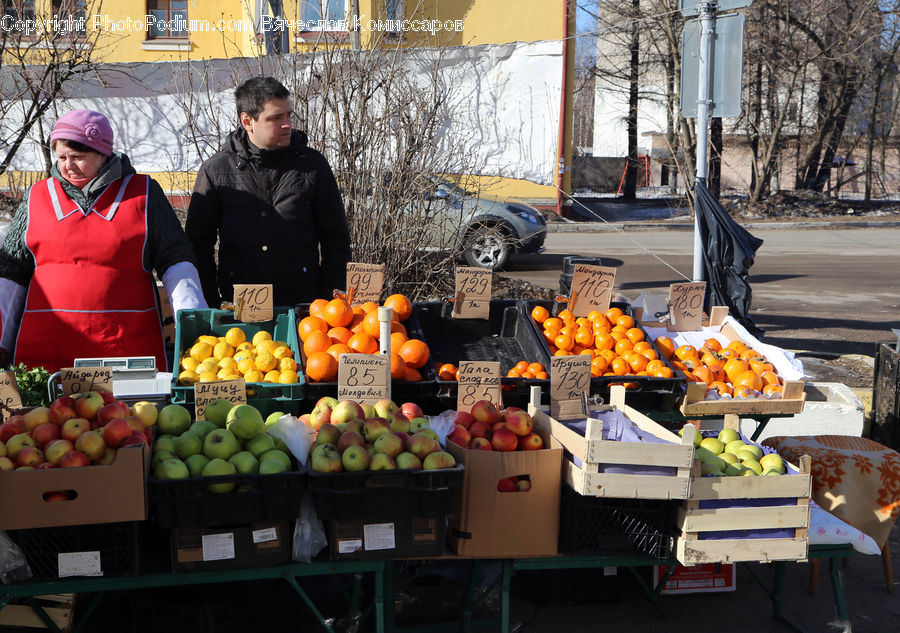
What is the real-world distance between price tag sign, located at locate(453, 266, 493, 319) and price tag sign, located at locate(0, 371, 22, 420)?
217cm

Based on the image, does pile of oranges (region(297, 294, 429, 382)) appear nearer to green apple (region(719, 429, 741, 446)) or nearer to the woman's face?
the woman's face

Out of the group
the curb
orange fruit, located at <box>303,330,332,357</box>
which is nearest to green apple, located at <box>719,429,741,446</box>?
orange fruit, located at <box>303,330,332,357</box>

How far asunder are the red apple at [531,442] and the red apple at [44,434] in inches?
65.0

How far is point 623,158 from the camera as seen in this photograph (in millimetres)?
33406

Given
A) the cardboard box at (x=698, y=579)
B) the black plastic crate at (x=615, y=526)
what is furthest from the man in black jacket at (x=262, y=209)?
the cardboard box at (x=698, y=579)

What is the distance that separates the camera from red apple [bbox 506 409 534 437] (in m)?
3.32

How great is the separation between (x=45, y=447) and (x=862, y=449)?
3.66 m

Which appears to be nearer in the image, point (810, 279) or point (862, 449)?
point (862, 449)

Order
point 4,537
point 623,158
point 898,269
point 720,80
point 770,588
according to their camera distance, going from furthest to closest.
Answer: point 623,158 → point 898,269 → point 720,80 → point 770,588 → point 4,537

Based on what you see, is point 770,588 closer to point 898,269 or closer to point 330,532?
point 330,532

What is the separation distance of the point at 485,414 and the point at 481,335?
1554 millimetres

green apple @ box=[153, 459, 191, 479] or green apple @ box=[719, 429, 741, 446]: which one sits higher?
green apple @ box=[153, 459, 191, 479]

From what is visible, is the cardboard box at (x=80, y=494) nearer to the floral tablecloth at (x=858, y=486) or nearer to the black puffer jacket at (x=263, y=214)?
the black puffer jacket at (x=263, y=214)

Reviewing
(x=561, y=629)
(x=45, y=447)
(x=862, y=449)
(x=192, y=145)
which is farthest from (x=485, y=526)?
(x=192, y=145)
